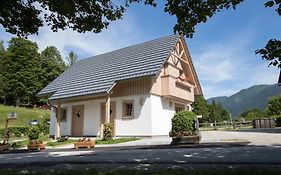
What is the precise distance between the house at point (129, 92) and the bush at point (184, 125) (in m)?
5.50

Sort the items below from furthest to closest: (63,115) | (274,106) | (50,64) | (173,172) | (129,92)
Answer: (274,106)
(50,64)
(63,115)
(129,92)
(173,172)

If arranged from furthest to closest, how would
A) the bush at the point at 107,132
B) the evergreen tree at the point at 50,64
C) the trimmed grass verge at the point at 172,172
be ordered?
the evergreen tree at the point at 50,64
the bush at the point at 107,132
the trimmed grass verge at the point at 172,172

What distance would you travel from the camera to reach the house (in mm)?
21578

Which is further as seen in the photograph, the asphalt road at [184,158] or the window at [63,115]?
the window at [63,115]

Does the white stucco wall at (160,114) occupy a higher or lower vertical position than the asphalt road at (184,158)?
higher

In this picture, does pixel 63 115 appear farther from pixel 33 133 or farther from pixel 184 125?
pixel 184 125

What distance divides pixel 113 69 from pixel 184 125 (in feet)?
34.9

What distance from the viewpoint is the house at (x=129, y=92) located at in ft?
70.8

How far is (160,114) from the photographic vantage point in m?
22.8

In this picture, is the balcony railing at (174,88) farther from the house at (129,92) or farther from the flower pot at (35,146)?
the flower pot at (35,146)

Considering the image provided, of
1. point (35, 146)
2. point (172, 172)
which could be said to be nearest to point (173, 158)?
point (172, 172)

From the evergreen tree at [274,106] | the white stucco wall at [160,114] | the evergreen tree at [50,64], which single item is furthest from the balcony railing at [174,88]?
the evergreen tree at [274,106]

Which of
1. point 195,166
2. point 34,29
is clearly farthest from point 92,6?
point 195,166

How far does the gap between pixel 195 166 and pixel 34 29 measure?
591cm
